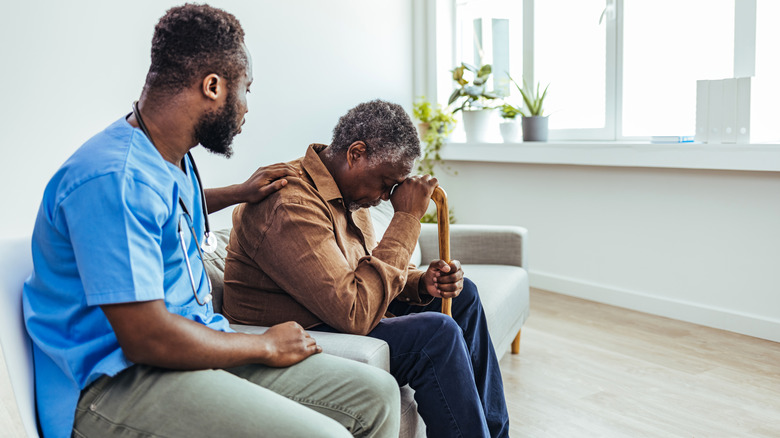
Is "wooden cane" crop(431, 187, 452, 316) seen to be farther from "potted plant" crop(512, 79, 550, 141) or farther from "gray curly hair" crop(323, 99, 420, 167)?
"potted plant" crop(512, 79, 550, 141)

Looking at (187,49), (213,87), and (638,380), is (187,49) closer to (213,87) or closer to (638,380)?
(213,87)

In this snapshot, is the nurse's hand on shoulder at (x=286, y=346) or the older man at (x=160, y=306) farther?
the nurse's hand on shoulder at (x=286, y=346)

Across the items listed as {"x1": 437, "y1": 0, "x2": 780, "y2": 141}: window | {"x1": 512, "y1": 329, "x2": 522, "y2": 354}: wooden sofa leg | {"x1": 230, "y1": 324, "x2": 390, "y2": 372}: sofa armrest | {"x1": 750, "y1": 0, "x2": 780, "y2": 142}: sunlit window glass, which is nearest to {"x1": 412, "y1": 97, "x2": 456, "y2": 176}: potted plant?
{"x1": 437, "y1": 0, "x2": 780, "y2": 141}: window

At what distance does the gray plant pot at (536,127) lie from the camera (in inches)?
144

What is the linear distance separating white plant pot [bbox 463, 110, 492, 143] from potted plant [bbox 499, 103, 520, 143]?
0.14m

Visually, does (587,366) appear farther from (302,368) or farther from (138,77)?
(138,77)

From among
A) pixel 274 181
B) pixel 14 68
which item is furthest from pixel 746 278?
pixel 14 68

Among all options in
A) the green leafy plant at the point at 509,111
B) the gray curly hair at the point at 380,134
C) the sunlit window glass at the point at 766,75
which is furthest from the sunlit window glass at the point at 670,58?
the gray curly hair at the point at 380,134

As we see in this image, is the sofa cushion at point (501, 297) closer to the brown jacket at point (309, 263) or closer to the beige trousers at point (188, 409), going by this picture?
the brown jacket at point (309, 263)

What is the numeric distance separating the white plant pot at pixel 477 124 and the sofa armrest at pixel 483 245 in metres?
1.33

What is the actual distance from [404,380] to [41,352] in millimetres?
793

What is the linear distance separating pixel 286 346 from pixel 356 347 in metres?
0.22

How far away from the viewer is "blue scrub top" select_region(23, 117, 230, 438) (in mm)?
1007

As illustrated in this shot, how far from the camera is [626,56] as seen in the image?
339 centimetres
